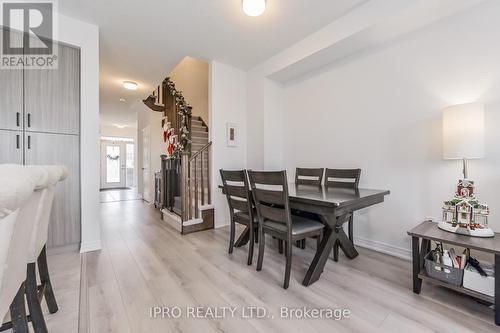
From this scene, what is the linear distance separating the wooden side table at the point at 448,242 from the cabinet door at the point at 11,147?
3.59 m

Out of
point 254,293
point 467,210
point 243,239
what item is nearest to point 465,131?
point 467,210

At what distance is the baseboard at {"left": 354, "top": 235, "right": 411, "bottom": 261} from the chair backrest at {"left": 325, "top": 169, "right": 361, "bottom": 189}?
717mm

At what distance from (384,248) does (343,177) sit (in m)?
0.90

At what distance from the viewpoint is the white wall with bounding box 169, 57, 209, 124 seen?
5223 millimetres

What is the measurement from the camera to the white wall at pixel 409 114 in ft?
6.11

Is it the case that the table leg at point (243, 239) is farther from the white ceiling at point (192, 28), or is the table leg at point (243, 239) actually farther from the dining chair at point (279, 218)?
the white ceiling at point (192, 28)

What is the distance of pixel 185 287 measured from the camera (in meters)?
1.74

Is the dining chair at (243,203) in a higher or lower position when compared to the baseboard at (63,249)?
higher

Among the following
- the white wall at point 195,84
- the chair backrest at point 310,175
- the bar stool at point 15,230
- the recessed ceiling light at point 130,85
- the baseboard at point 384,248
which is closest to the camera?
the bar stool at point 15,230

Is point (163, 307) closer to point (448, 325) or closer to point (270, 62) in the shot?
point (448, 325)

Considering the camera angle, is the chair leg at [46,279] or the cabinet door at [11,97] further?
the cabinet door at [11,97]

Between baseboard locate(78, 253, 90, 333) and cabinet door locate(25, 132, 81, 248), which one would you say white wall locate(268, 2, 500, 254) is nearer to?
baseboard locate(78, 253, 90, 333)

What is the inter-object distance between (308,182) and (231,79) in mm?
2142

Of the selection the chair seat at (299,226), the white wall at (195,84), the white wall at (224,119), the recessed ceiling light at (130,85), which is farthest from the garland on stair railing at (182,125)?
the chair seat at (299,226)
